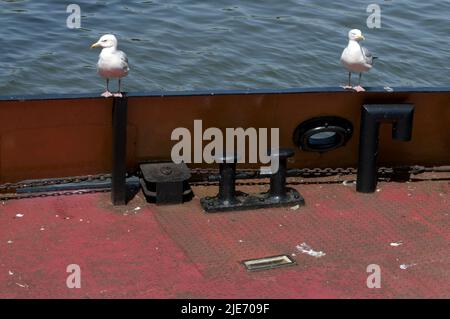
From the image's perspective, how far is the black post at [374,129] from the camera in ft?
23.9

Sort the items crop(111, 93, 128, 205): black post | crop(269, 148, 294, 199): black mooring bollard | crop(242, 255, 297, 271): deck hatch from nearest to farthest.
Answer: crop(242, 255, 297, 271): deck hatch → crop(111, 93, 128, 205): black post → crop(269, 148, 294, 199): black mooring bollard

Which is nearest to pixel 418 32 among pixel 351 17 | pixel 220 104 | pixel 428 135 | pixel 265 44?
pixel 351 17

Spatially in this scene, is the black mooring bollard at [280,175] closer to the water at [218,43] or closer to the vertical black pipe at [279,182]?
the vertical black pipe at [279,182]

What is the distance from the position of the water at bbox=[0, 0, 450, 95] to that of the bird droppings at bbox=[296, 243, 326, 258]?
7.05 metres

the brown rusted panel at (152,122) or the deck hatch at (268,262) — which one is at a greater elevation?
the brown rusted panel at (152,122)

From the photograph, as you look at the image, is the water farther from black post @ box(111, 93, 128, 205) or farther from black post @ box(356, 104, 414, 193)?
black post @ box(356, 104, 414, 193)

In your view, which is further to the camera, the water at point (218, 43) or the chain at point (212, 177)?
the water at point (218, 43)

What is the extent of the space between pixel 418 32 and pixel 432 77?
235 cm

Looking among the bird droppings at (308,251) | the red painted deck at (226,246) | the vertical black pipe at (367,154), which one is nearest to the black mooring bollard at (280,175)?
the red painted deck at (226,246)

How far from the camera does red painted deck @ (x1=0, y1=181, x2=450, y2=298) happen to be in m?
5.79

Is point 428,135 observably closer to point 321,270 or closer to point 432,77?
point 321,270

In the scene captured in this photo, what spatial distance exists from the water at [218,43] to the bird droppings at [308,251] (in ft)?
23.1

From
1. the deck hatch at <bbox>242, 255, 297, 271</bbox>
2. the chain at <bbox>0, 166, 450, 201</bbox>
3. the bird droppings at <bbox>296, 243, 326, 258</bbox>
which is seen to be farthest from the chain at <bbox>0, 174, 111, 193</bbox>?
the bird droppings at <bbox>296, 243, 326, 258</bbox>

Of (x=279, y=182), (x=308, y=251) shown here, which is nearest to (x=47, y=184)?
(x=279, y=182)
